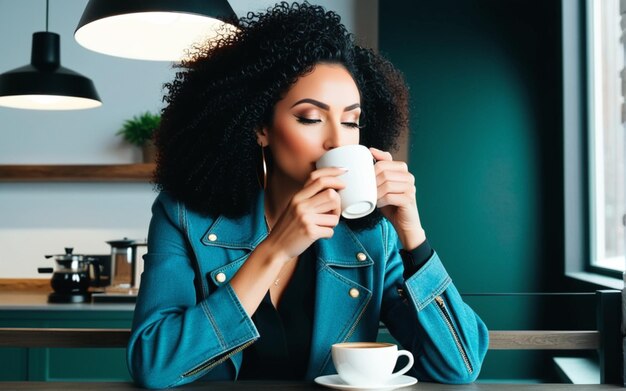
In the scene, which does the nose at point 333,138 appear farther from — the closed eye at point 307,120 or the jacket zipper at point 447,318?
the jacket zipper at point 447,318

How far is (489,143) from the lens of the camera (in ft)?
12.9

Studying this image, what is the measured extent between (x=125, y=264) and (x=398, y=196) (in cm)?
282

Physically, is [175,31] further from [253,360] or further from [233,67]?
[253,360]

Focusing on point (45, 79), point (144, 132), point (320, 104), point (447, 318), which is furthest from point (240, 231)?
point (144, 132)

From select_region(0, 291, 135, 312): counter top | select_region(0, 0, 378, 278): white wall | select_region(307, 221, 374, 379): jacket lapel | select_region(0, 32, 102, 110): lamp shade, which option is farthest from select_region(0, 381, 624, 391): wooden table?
select_region(0, 0, 378, 278): white wall

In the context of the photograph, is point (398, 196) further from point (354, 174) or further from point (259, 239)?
point (259, 239)

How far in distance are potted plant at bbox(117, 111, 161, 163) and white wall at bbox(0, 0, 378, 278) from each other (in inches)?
3.9

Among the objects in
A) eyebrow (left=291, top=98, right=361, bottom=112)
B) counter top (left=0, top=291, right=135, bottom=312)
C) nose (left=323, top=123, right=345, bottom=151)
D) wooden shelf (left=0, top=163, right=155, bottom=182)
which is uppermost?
wooden shelf (left=0, top=163, right=155, bottom=182)

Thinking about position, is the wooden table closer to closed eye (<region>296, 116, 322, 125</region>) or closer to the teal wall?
closed eye (<region>296, 116, 322, 125</region>)

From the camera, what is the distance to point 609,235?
342cm

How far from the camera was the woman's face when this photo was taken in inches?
55.7

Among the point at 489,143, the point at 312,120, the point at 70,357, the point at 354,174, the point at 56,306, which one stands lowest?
the point at 70,357

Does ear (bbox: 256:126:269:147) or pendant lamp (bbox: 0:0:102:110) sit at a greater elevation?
pendant lamp (bbox: 0:0:102:110)

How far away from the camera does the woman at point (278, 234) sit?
50.9 inches
